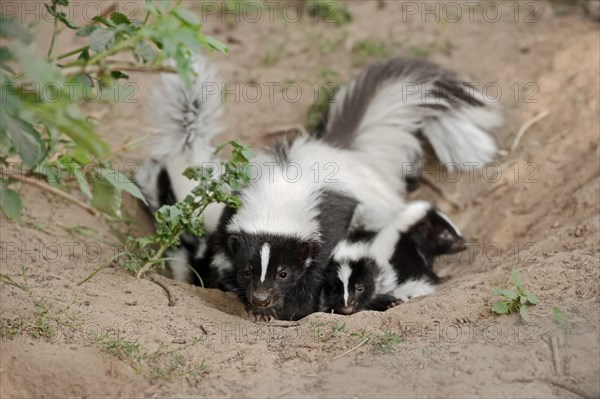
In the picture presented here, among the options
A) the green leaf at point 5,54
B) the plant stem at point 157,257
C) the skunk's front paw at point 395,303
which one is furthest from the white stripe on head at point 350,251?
the green leaf at point 5,54

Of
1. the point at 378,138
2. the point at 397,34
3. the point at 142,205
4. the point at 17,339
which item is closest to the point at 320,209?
the point at 378,138

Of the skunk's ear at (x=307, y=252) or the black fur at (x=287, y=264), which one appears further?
the skunk's ear at (x=307, y=252)

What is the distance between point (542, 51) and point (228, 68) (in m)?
2.87

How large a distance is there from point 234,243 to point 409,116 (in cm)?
209

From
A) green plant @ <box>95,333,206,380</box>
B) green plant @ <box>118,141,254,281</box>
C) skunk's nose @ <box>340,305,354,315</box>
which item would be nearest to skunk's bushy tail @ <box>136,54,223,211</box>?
green plant @ <box>118,141,254,281</box>

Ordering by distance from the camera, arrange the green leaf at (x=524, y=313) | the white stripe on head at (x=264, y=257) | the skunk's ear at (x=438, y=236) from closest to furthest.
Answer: the green leaf at (x=524, y=313)
the white stripe on head at (x=264, y=257)
the skunk's ear at (x=438, y=236)

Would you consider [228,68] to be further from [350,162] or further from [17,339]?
[17,339]

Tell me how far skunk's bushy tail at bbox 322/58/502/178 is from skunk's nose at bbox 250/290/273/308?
169cm

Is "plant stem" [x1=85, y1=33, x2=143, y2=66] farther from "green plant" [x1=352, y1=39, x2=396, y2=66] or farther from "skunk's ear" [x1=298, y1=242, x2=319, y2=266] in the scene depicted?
"green plant" [x1=352, y1=39, x2=396, y2=66]

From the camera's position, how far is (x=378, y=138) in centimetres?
661

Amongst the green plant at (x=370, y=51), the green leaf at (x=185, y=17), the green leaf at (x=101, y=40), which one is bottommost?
the green plant at (x=370, y=51)

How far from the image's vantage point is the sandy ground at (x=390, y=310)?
392 centimetres

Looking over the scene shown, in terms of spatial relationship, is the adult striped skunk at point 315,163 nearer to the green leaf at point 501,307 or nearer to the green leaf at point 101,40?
the green leaf at point 501,307

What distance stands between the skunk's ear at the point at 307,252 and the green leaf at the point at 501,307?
4.51 ft
